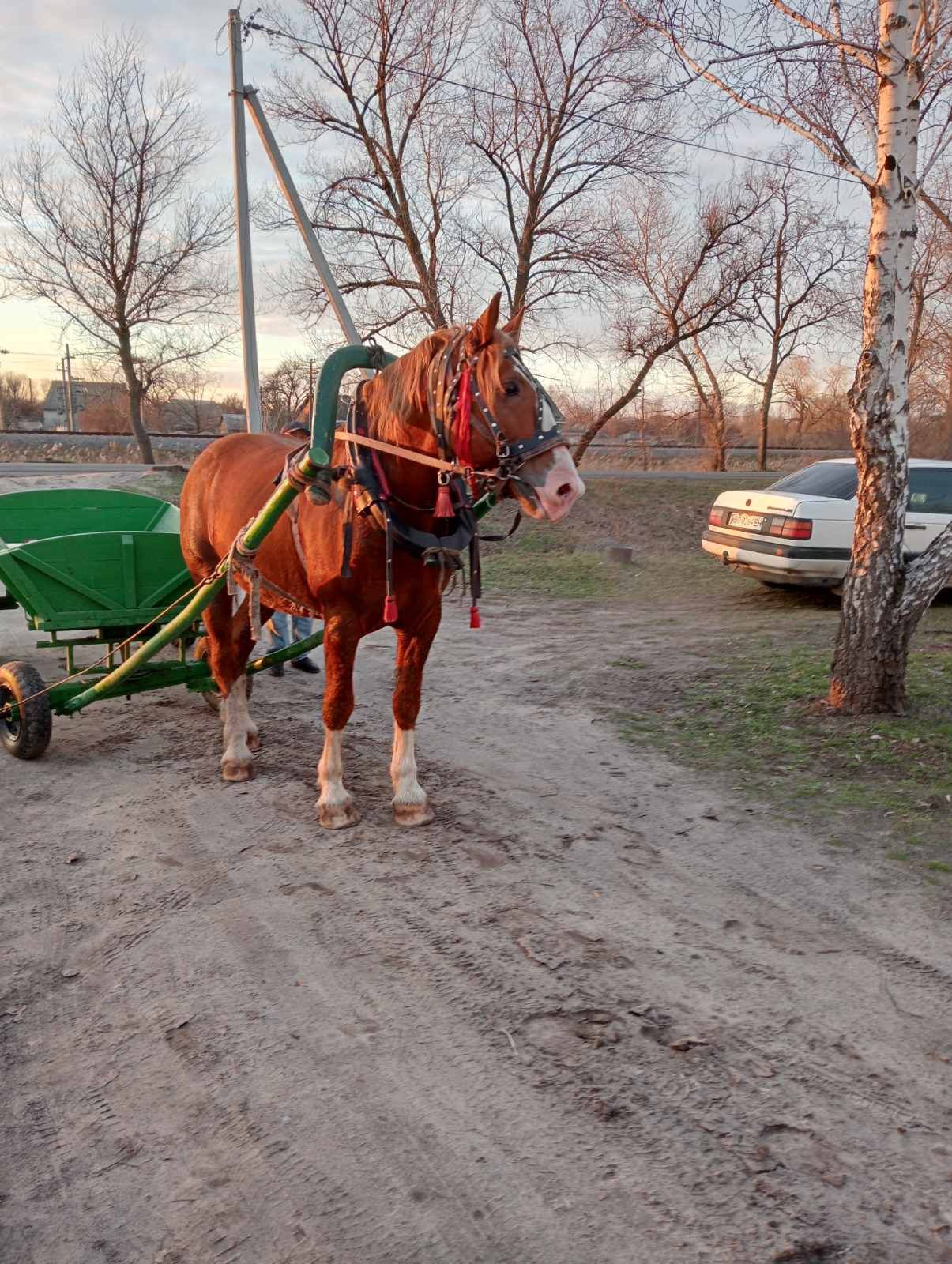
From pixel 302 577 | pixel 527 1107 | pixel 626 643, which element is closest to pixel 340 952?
pixel 527 1107

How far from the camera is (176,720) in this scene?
645 cm

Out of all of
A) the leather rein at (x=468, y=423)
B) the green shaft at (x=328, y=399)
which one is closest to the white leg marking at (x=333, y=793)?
the green shaft at (x=328, y=399)

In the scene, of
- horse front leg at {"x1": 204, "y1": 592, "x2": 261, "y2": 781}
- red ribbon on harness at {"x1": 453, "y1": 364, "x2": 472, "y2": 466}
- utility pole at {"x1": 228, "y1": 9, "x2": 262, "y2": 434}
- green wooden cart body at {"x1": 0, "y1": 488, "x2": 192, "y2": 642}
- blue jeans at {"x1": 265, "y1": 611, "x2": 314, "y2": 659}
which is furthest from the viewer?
utility pole at {"x1": 228, "y1": 9, "x2": 262, "y2": 434}

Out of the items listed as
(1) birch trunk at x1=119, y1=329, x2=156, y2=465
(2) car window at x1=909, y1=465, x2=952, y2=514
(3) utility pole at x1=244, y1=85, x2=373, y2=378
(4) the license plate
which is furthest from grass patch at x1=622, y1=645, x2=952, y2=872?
(1) birch trunk at x1=119, y1=329, x2=156, y2=465

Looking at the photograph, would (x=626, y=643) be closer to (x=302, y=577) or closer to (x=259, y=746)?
(x=259, y=746)

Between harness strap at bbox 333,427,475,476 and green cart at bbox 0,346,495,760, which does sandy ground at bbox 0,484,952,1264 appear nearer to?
green cart at bbox 0,346,495,760

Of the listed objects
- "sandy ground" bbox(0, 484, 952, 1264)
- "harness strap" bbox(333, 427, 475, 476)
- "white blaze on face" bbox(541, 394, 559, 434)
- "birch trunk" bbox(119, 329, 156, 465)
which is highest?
"birch trunk" bbox(119, 329, 156, 465)

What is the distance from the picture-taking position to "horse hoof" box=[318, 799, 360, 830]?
4.57 metres

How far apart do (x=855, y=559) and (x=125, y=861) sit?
459 centimetres

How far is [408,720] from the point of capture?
4676 mm

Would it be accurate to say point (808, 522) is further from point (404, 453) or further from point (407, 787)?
point (404, 453)

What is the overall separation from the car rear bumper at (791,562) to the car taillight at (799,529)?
9 cm

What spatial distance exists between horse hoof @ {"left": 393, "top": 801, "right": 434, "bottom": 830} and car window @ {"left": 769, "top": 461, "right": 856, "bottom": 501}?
8.04 m

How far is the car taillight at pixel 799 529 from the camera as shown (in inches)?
422
